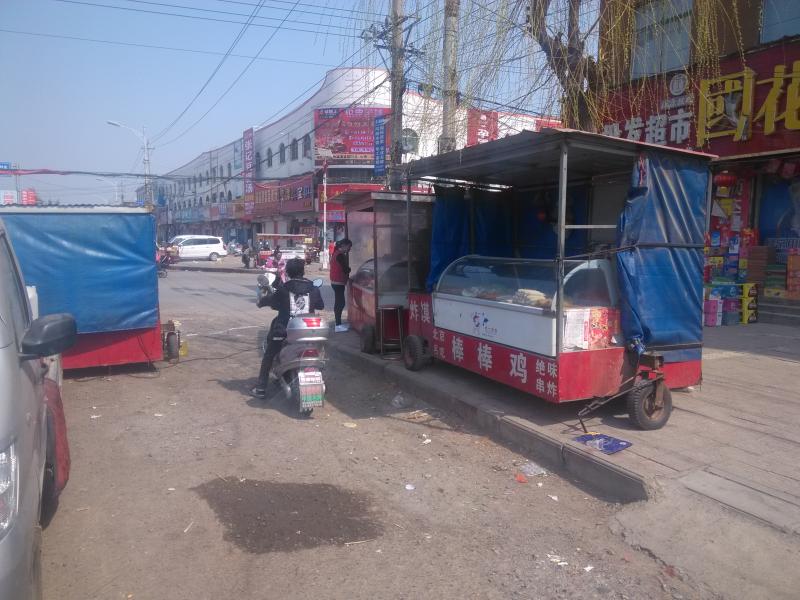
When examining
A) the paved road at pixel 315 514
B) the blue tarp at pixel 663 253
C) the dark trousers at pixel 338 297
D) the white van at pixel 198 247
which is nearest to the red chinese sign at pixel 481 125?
the blue tarp at pixel 663 253

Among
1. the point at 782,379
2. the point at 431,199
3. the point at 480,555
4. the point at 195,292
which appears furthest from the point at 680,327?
the point at 195,292

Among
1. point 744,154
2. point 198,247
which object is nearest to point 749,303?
point 744,154

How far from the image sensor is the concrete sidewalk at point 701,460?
3543 mm

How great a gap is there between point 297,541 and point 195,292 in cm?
1639

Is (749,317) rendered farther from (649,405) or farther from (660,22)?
(649,405)

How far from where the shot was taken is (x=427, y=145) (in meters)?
8.45

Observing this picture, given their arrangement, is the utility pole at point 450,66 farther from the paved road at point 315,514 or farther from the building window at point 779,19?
the building window at point 779,19

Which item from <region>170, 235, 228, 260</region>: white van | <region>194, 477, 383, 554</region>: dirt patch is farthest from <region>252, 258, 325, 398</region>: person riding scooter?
<region>170, 235, 228, 260</region>: white van

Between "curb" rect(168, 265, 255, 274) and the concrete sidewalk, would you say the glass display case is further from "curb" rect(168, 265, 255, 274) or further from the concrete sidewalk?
"curb" rect(168, 265, 255, 274)

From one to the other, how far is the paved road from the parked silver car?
86 cm

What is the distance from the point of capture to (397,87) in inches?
475

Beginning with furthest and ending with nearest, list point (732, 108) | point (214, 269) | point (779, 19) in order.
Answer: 1. point (214, 269)
2. point (732, 108)
3. point (779, 19)

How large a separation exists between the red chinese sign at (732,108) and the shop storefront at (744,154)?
0.05 feet

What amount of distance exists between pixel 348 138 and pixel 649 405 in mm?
29948
